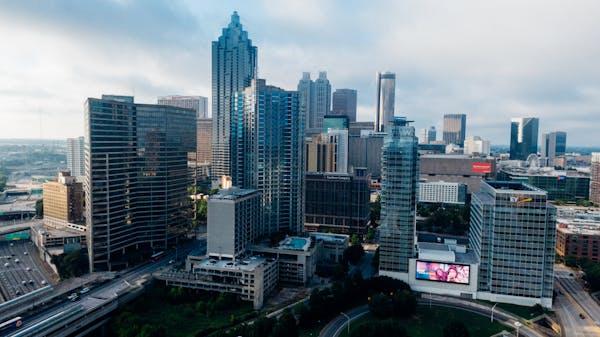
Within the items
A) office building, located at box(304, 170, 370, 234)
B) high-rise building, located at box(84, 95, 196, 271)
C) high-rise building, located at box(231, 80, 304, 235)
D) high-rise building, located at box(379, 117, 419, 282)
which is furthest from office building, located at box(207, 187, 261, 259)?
office building, located at box(304, 170, 370, 234)

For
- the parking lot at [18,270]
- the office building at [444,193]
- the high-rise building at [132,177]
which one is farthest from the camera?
the office building at [444,193]

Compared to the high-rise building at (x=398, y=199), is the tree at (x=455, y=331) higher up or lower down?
lower down

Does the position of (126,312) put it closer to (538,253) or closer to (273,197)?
(273,197)

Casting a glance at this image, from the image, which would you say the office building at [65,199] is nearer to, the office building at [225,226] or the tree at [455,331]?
the office building at [225,226]

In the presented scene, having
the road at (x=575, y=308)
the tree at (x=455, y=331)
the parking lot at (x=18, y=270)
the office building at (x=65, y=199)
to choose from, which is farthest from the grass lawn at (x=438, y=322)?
the office building at (x=65, y=199)

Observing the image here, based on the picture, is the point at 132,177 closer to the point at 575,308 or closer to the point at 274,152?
the point at 274,152

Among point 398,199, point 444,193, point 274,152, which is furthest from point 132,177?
point 444,193

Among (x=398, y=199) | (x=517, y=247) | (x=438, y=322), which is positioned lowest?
(x=438, y=322)
